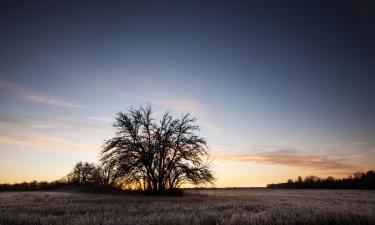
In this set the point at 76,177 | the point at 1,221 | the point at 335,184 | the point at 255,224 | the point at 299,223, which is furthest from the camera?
the point at 335,184

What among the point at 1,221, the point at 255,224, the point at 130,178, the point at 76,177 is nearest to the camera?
the point at 255,224

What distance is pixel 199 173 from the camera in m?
31.9

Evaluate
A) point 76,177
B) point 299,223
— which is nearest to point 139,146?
point 299,223

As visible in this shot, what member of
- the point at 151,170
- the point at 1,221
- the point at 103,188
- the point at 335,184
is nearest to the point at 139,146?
the point at 151,170

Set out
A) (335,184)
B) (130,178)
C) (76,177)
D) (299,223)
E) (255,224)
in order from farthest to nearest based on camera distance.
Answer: (335,184), (76,177), (130,178), (299,223), (255,224)

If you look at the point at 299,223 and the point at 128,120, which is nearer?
the point at 299,223

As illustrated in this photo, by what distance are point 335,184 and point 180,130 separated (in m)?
81.7

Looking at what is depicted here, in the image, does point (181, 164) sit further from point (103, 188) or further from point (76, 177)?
point (76, 177)

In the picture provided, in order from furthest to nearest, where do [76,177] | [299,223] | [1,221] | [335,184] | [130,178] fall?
1. [335,184]
2. [76,177]
3. [130,178]
4. [1,221]
5. [299,223]

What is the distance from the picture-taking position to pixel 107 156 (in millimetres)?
31391

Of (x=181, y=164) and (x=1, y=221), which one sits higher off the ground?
(x=181, y=164)

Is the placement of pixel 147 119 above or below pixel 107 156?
above

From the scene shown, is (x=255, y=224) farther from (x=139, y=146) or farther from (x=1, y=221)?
(x=139, y=146)

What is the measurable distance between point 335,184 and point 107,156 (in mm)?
86591
